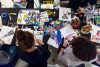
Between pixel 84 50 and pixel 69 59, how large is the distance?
0.19 m

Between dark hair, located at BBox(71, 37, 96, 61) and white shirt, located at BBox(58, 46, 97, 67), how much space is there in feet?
0.21

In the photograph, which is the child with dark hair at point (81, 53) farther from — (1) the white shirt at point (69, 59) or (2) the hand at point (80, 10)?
(2) the hand at point (80, 10)

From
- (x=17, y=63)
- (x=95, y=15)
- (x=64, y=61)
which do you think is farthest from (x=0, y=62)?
(x=95, y=15)

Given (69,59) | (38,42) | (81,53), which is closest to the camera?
(81,53)

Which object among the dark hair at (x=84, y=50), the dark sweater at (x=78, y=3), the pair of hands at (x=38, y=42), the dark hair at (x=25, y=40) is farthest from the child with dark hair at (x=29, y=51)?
the dark sweater at (x=78, y=3)

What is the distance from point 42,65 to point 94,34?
48 cm

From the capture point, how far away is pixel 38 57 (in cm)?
196

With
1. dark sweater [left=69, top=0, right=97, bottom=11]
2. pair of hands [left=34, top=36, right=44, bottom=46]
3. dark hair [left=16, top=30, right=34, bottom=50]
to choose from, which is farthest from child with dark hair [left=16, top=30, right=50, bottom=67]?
dark sweater [left=69, top=0, right=97, bottom=11]

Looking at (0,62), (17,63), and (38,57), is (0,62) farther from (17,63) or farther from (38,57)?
(38,57)

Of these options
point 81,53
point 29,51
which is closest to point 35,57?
point 29,51

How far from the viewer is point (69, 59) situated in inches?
79.0

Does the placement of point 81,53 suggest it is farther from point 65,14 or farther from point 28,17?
point 28,17

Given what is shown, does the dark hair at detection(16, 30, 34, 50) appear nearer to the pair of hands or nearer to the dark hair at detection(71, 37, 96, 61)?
the pair of hands

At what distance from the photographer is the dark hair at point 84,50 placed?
1850mm
